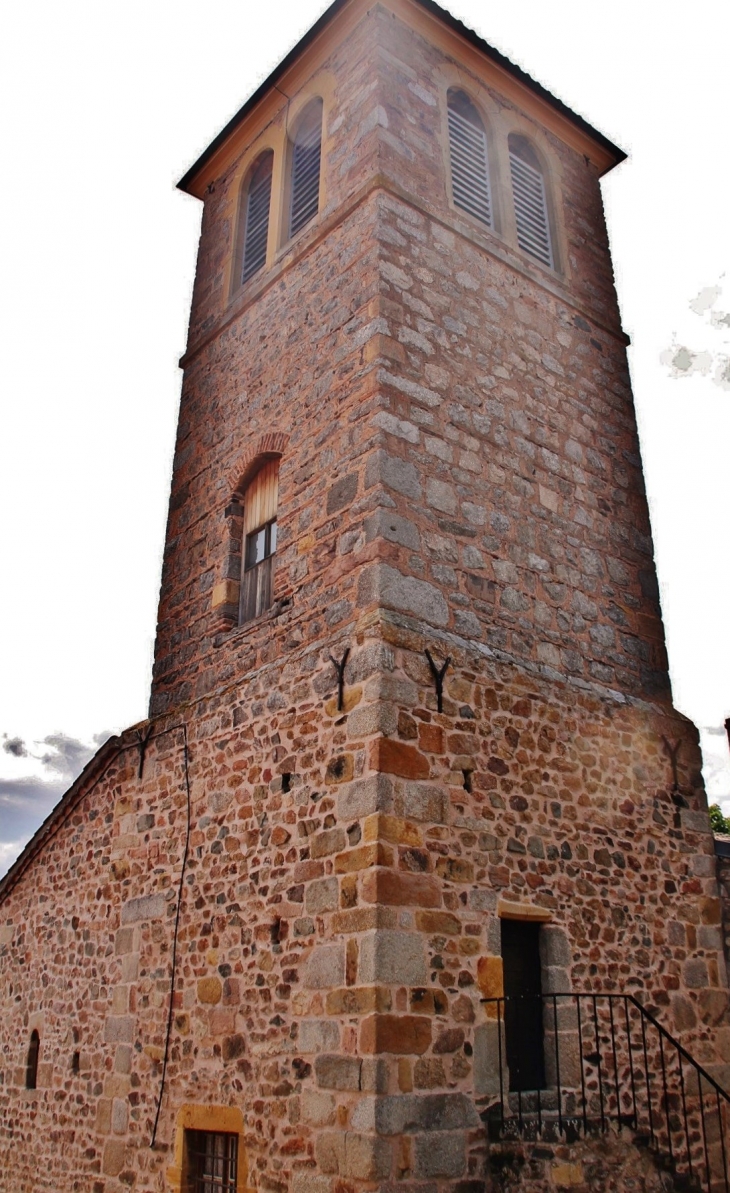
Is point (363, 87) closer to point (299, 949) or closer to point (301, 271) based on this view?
point (301, 271)

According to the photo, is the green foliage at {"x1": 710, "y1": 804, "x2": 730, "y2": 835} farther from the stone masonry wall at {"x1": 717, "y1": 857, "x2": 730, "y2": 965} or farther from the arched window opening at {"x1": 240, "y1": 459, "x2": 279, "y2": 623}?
the arched window opening at {"x1": 240, "y1": 459, "x2": 279, "y2": 623}

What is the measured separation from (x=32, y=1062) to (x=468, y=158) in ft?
33.3

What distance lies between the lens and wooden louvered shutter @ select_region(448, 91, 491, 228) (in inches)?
384

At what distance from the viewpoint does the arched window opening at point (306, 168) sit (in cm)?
1003

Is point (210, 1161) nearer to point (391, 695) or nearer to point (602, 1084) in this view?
point (602, 1084)

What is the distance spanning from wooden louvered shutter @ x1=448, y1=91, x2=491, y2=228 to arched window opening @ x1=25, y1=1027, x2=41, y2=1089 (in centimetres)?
923

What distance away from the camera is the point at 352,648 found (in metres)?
6.95

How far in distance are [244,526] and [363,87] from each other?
4.46m

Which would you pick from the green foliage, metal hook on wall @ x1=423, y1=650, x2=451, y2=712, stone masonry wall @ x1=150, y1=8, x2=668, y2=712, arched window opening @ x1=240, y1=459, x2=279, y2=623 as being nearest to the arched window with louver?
stone masonry wall @ x1=150, y1=8, x2=668, y2=712

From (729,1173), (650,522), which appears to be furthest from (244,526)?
(729,1173)

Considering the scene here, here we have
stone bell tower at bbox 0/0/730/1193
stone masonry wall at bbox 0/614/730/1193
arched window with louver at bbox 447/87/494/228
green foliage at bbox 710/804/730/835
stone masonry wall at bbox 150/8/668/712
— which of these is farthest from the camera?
green foliage at bbox 710/804/730/835

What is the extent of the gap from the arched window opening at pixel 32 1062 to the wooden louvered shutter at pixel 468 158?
9228 millimetres

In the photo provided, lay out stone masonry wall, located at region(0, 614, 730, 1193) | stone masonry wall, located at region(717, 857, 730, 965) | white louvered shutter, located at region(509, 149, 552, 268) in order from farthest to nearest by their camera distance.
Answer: white louvered shutter, located at region(509, 149, 552, 268) → stone masonry wall, located at region(717, 857, 730, 965) → stone masonry wall, located at region(0, 614, 730, 1193)

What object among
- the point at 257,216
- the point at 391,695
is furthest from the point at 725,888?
the point at 257,216
